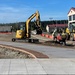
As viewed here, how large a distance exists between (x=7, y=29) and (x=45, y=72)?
121 meters

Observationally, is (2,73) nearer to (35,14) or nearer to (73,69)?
(73,69)

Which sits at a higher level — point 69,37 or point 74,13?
point 74,13

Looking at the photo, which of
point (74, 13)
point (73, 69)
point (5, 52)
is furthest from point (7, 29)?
point (73, 69)

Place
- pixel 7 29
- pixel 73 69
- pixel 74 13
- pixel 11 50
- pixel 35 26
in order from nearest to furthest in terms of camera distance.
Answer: pixel 73 69
pixel 11 50
pixel 35 26
pixel 74 13
pixel 7 29

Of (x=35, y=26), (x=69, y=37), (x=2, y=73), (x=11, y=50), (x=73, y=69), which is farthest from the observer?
(x=69, y=37)

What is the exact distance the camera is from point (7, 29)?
131 meters

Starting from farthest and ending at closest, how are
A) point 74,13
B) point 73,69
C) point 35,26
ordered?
point 74,13, point 35,26, point 73,69

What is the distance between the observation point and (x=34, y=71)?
11.7 meters

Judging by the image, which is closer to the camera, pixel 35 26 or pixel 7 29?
pixel 35 26

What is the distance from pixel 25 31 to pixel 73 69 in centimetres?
3004

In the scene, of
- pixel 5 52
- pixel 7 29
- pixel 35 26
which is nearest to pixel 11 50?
pixel 5 52

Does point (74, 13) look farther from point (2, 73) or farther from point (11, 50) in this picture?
point (2, 73)

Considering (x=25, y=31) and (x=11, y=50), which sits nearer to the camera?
(x=11, y=50)

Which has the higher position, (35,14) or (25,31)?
(35,14)
